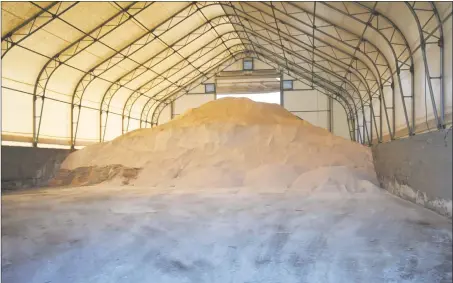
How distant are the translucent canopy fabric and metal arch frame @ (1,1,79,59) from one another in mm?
36

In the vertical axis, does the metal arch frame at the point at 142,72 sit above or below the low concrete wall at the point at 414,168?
above

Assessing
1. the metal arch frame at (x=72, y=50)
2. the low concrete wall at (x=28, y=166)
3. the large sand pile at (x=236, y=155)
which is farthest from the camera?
the metal arch frame at (x=72, y=50)

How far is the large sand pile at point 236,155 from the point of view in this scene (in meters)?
13.4

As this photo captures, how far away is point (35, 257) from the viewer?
5.89 meters

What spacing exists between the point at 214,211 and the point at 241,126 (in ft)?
27.9

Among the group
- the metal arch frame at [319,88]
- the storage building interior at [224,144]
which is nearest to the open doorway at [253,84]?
the storage building interior at [224,144]

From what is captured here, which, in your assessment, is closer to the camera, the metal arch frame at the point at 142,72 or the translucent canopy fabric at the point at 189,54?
the translucent canopy fabric at the point at 189,54

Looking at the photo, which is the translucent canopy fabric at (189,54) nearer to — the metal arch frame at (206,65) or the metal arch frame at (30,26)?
the metal arch frame at (30,26)

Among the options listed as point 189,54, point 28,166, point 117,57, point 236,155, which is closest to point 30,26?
point 28,166

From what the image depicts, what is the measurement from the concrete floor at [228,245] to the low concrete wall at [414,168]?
362 mm

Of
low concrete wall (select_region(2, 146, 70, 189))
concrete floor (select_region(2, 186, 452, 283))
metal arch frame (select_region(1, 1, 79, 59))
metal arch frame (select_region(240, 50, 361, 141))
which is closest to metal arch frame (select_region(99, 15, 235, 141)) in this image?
metal arch frame (select_region(240, 50, 361, 141))

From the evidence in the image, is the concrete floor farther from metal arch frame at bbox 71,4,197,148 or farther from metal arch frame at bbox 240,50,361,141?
metal arch frame at bbox 240,50,361,141

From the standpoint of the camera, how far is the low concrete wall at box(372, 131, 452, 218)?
5.93 m

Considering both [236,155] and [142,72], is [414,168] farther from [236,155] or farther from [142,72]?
[142,72]
